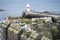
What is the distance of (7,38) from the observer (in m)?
6.93

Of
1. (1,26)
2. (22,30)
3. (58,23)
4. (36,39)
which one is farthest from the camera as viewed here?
(1,26)

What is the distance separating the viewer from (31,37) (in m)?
5.00

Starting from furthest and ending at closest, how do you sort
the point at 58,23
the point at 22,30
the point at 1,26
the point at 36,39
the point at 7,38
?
the point at 1,26 < the point at 7,38 < the point at 58,23 < the point at 22,30 < the point at 36,39

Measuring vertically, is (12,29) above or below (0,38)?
above

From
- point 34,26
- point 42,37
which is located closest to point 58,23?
point 34,26

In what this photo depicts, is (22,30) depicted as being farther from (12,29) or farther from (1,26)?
(1,26)

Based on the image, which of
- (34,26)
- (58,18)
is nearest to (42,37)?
(34,26)

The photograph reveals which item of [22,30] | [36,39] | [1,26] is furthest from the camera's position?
[1,26]

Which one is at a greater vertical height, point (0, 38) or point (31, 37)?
point (31, 37)

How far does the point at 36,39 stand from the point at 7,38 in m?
2.33

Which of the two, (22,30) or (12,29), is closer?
(22,30)

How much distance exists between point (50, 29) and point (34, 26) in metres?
0.38

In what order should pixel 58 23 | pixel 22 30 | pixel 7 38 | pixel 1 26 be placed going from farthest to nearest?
pixel 1 26 → pixel 7 38 → pixel 58 23 → pixel 22 30

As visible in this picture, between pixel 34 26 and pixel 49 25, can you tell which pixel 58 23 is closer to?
pixel 49 25
